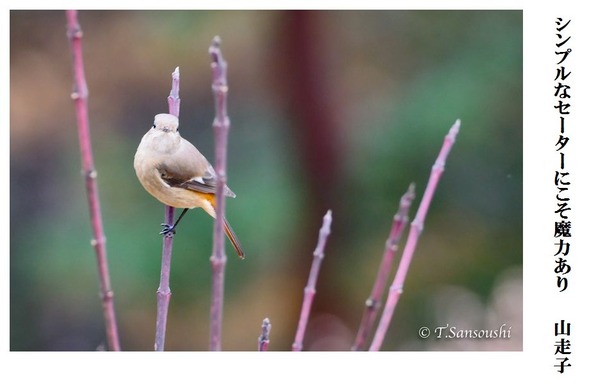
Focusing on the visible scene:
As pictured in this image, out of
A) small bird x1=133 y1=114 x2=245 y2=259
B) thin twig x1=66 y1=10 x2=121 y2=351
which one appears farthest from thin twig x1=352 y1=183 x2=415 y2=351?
small bird x1=133 y1=114 x2=245 y2=259

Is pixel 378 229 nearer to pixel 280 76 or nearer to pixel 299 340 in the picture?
pixel 280 76

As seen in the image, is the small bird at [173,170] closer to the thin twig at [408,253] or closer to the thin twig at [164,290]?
the thin twig at [164,290]

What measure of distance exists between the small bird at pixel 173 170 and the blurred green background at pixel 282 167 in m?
0.19

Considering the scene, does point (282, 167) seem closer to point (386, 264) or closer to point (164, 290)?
point (164, 290)

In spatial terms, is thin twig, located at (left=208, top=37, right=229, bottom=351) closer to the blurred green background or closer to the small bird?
the small bird

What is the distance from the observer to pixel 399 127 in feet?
5.57

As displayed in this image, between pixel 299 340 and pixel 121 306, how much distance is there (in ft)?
3.19

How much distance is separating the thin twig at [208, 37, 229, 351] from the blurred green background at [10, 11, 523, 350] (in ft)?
2.20

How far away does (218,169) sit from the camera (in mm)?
667

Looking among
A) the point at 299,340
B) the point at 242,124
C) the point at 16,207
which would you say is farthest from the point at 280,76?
the point at 299,340

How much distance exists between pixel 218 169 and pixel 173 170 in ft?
1.59

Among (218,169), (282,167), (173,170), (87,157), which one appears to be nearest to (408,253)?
(218,169)

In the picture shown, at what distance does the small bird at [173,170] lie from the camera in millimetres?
1104

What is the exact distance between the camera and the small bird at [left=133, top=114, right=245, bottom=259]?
1.10 meters
